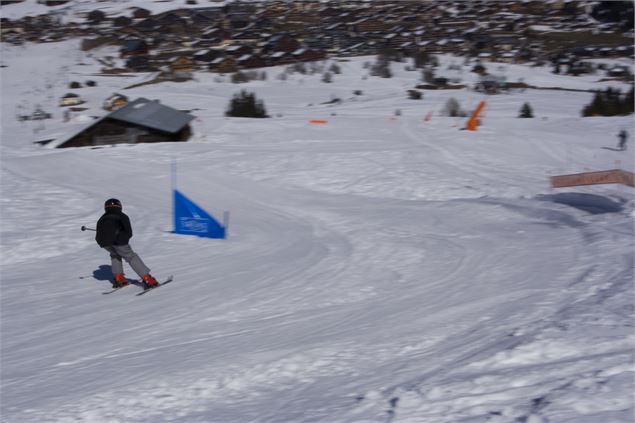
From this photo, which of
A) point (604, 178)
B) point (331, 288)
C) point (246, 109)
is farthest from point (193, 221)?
point (246, 109)

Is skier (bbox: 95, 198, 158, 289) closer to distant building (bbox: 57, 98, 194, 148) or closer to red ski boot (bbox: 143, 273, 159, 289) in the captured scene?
red ski boot (bbox: 143, 273, 159, 289)

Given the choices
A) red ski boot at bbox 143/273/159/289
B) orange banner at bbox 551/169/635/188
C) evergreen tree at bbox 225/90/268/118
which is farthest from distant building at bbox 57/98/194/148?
red ski boot at bbox 143/273/159/289

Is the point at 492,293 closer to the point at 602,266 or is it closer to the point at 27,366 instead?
the point at 602,266

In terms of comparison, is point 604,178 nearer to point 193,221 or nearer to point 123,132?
point 193,221

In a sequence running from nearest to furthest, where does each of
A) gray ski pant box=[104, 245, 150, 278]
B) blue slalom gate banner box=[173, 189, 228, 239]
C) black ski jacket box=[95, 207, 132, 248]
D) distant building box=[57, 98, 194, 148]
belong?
black ski jacket box=[95, 207, 132, 248]
gray ski pant box=[104, 245, 150, 278]
blue slalom gate banner box=[173, 189, 228, 239]
distant building box=[57, 98, 194, 148]

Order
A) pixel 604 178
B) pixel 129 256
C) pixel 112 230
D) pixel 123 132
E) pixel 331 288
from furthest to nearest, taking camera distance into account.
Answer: pixel 123 132 < pixel 604 178 < pixel 129 256 < pixel 112 230 < pixel 331 288

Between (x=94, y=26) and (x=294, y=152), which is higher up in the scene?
(x=94, y=26)

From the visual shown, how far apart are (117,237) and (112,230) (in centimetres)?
11

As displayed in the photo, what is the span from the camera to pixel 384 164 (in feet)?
75.2

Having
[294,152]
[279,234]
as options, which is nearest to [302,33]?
[294,152]

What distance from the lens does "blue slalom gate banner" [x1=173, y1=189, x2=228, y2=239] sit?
1427 cm

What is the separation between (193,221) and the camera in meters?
14.4

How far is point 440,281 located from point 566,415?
5.11m

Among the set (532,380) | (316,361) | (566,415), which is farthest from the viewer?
(316,361)
